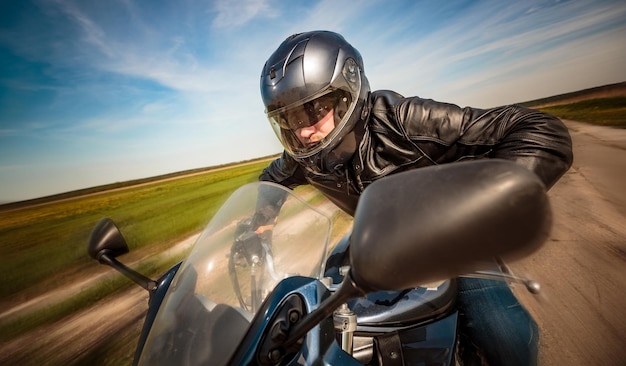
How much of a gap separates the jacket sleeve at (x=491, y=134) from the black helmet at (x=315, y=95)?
384mm

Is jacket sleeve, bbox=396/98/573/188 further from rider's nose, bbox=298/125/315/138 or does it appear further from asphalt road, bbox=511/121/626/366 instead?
rider's nose, bbox=298/125/315/138

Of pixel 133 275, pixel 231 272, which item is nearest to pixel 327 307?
pixel 231 272

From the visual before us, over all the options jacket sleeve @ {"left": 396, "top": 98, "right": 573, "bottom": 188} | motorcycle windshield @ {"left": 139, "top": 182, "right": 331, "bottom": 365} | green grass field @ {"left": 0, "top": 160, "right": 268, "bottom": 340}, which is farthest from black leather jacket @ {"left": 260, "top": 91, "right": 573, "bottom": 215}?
green grass field @ {"left": 0, "top": 160, "right": 268, "bottom": 340}

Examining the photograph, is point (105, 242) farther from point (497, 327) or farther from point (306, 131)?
point (497, 327)

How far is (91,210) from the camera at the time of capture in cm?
1720

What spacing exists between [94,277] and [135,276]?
6.42 meters

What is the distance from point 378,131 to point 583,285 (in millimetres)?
2621

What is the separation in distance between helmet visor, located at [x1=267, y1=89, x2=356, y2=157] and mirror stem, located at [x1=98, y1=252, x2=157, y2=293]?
1226mm

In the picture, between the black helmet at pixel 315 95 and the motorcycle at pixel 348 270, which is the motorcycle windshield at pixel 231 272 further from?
the black helmet at pixel 315 95

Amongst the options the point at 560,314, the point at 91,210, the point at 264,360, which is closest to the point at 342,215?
the point at 560,314

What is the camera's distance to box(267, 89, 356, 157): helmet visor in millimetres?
2074

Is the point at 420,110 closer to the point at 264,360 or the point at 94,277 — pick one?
the point at 264,360

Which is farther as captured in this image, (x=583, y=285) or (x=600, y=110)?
(x=600, y=110)

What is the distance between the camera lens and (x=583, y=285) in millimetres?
2908
